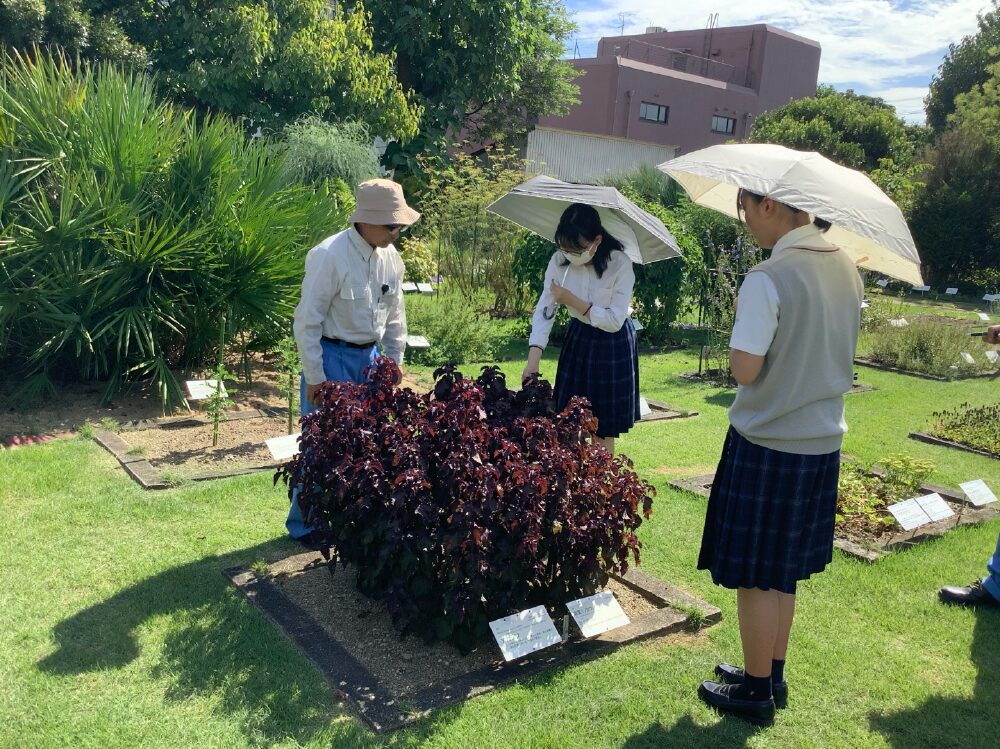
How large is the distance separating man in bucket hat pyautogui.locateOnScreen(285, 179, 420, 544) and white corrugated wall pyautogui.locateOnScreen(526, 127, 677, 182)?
73.1ft

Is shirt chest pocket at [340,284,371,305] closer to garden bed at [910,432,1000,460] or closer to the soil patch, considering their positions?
the soil patch

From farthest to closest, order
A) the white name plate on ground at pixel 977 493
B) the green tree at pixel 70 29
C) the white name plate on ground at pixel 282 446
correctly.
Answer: the green tree at pixel 70 29
the white name plate on ground at pixel 977 493
the white name plate on ground at pixel 282 446

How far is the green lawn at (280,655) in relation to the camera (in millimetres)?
2994

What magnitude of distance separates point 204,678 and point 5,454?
10.3 ft

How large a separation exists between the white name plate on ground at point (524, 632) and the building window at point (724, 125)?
40391 millimetres

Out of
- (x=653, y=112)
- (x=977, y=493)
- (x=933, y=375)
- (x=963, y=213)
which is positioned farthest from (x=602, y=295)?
(x=653, y=112)

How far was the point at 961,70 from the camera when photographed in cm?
4009

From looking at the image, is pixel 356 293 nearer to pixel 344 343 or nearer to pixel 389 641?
pixel 344 343

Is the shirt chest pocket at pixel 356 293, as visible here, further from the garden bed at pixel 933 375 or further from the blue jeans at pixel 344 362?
the garden bed at pixel 933 375

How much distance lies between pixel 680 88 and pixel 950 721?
122ft

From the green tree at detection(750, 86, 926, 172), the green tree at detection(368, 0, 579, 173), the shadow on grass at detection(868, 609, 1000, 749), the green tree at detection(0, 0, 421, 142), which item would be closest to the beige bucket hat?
the shadow on grass at detection(868, 609, 1000, 749)

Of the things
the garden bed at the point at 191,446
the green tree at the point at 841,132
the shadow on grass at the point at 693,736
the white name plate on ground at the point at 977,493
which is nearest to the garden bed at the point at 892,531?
the white name plate on ground at the point at 977,493

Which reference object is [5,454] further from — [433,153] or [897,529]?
[433,153]

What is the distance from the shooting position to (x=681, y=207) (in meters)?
14.5
